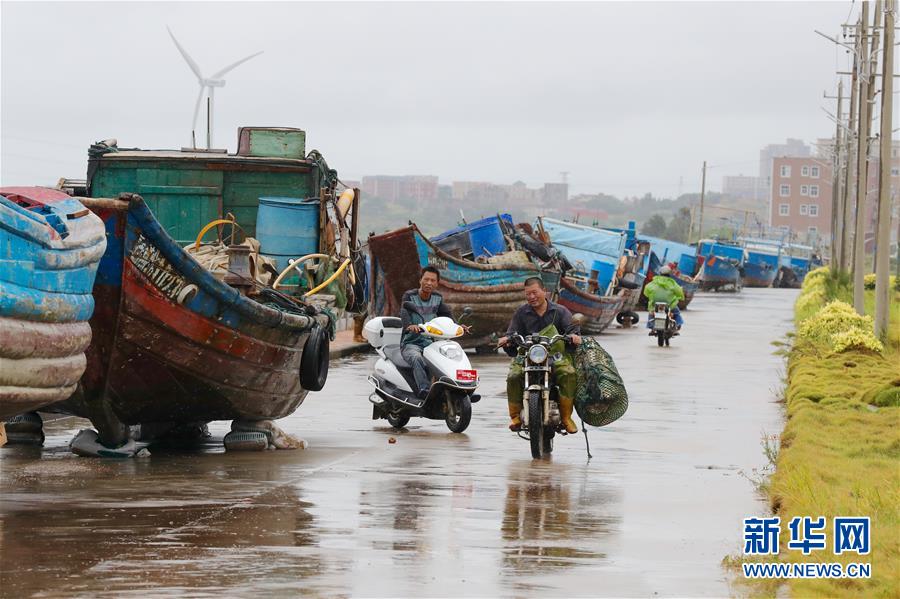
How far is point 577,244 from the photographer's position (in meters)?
45.8

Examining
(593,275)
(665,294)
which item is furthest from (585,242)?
(665,294)

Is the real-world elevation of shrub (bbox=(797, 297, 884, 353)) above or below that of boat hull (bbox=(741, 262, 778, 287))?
above

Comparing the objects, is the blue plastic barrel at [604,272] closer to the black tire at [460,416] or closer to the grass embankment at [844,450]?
the grass embankment at [844,450]

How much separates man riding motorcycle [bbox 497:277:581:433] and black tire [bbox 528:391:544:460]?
0.21 meters

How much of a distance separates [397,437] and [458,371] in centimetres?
86

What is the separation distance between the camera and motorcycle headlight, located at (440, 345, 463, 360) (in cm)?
1541

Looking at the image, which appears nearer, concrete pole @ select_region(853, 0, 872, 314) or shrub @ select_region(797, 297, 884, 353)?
shrub @ select_region(797, 297, 884, 353)

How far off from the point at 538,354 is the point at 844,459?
8.90ft

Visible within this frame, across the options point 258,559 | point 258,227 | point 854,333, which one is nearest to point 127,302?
point 258,559

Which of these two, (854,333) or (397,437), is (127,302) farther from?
(854,333)

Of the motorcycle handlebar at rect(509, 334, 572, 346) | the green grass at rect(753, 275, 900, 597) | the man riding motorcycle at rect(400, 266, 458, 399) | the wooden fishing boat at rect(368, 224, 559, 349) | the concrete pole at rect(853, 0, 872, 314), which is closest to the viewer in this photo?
the green grass at rect(753, 275, 900, 597)

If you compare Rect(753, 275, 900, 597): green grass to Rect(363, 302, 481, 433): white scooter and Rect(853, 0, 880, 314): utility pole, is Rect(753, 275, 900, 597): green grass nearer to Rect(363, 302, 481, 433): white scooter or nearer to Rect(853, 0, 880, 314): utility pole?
Rect(363, 302, 481, 433): white scooter

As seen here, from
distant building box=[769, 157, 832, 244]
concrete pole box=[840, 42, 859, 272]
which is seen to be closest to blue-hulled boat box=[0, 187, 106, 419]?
concrete pole box=[840, 42, 859, 272]

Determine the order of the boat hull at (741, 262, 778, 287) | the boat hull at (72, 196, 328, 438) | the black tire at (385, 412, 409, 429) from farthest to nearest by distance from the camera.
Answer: the boat hull at (741, 262, 778, 287) → the black tire at (385, 412, 409, 429) → the boat hull at (72, 196, 328, 438)
